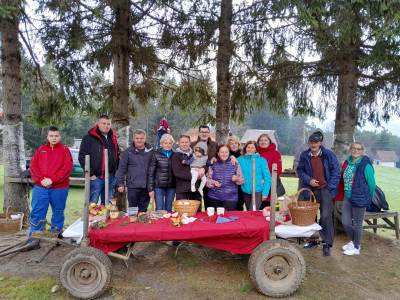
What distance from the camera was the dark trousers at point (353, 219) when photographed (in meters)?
4.84

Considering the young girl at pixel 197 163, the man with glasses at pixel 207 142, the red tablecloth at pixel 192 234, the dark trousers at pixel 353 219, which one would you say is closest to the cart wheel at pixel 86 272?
the red tablecloth at pixel 192 234

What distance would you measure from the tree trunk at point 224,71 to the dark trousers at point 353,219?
2.82m

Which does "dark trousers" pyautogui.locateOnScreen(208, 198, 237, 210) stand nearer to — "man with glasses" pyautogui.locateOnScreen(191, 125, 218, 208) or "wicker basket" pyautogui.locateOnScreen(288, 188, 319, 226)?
"man with glasses" pyautogui.locateOnScreen(191, 125, 218, 208)

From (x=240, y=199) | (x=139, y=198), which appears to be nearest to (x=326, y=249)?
(x=240, y=199)

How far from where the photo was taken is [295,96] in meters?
7.07

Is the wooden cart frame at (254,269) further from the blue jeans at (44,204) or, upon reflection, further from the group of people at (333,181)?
the blue jeans at (44,204)

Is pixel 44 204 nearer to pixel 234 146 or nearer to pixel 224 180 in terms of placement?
pixel 224 180

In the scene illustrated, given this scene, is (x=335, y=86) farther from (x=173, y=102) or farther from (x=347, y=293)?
(x=347, y=293)

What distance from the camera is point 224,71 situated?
22.6 feet

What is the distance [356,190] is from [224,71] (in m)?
3.47

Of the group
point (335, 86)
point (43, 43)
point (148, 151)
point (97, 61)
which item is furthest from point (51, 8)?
point (335, 86)

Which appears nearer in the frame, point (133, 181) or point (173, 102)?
point (133, 181)

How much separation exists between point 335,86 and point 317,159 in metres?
2.75

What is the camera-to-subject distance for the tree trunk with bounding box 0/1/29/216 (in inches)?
234
